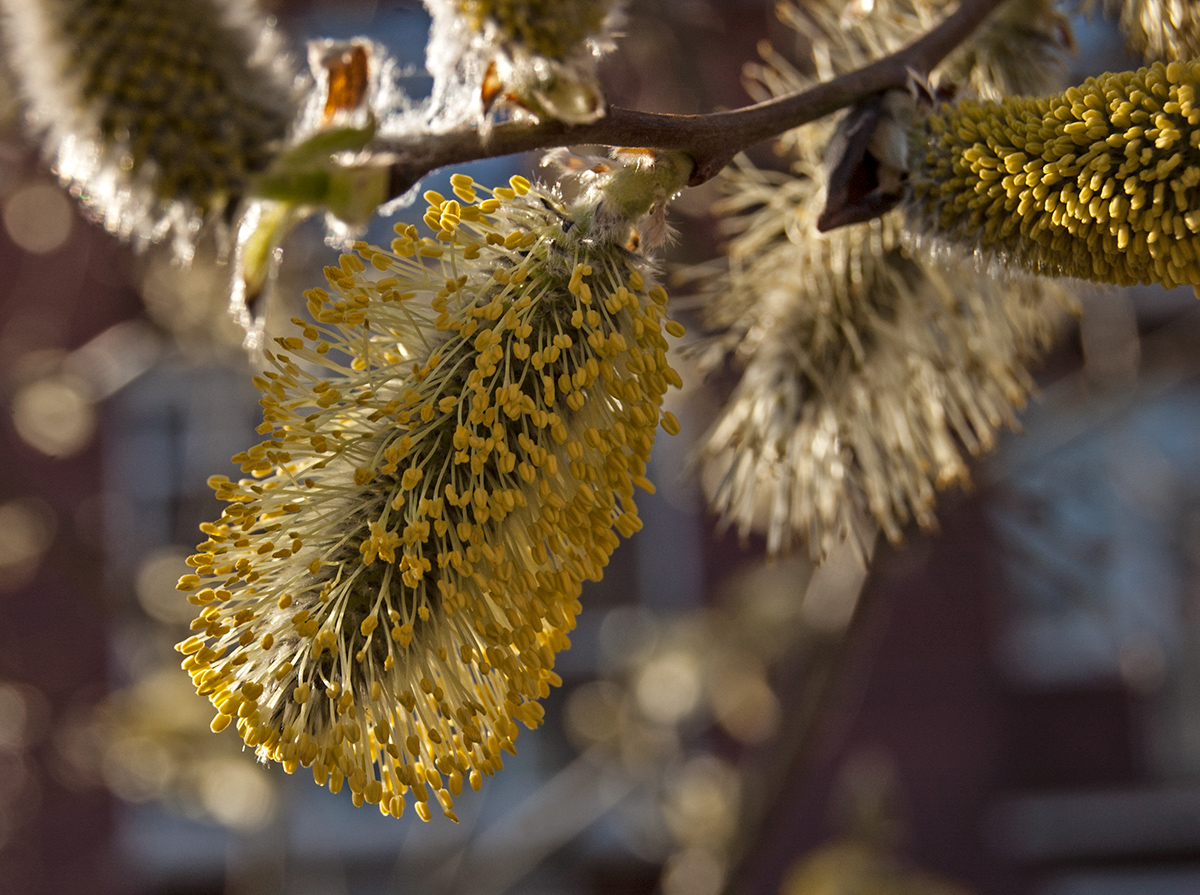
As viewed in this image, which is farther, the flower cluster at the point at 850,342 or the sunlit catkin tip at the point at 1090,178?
the flower cluster at the point at 850,342

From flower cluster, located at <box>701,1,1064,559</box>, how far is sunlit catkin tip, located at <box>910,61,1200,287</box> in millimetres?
231

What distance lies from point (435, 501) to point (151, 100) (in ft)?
0.96

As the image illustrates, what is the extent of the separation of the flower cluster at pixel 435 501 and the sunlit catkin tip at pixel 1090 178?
221mm

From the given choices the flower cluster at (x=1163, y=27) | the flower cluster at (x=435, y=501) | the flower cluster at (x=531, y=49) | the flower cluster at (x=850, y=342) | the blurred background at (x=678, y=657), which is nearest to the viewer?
the flower cluster at (x=531, y=49)

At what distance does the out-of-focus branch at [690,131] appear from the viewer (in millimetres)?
647

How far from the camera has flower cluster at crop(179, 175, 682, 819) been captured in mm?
727

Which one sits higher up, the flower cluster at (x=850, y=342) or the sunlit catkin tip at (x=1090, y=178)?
the sunlit catkin tip at (x=1090, y=178)

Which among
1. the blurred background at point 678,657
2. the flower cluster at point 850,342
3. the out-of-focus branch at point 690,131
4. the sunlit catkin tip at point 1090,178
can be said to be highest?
the out-of-focus branch at point 690,131

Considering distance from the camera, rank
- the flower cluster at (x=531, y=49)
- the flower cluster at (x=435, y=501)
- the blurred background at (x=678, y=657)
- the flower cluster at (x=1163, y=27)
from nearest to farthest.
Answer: the flower cluster at (x=531, y=49) → the flower cluster at (x=435, y=501) → the flower cluster at (x=1163, y=27) → the blurred background at (x=678, y=657)

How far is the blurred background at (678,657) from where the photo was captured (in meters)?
2.29

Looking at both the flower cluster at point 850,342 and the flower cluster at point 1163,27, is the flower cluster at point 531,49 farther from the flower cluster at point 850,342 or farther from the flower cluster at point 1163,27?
the flower cluster at point 1163,27

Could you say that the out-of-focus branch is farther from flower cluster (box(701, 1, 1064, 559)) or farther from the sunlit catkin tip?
flower cluster (box(701, 1, 1064, 559))

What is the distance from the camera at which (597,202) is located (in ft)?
2.51

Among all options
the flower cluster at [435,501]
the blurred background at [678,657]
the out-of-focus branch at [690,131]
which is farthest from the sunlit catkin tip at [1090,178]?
the blurred background at [678,657]
